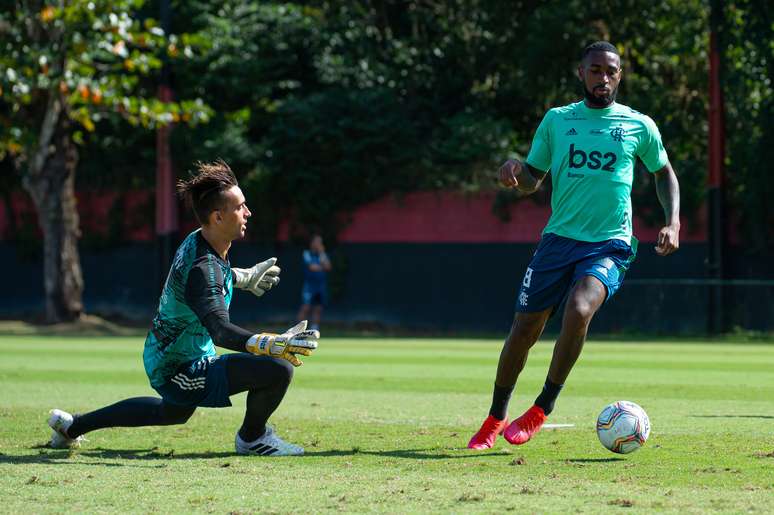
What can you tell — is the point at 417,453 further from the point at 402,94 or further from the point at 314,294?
the point at 402,94

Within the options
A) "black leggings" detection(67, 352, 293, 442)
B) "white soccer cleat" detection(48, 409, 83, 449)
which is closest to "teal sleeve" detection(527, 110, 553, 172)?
"black leggings" detection(67, 352, 293, 442)

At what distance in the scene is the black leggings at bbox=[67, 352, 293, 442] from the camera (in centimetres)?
730

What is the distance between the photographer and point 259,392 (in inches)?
293

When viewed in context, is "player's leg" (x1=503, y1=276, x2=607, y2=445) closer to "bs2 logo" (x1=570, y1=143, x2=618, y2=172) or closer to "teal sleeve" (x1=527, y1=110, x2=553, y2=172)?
"bs2 logo" (x1=570, y1=143, x2=618, y2=172)

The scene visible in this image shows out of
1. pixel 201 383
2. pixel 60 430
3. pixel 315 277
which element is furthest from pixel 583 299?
pixel 315 277

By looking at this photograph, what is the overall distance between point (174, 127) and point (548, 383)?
22.0m

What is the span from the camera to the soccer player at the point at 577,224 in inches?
302

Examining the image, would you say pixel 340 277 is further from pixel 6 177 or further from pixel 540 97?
pixel 6 177

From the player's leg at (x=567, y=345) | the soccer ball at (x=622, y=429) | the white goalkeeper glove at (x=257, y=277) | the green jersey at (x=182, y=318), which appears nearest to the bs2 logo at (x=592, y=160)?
the player's leg at (x=567, y=345)

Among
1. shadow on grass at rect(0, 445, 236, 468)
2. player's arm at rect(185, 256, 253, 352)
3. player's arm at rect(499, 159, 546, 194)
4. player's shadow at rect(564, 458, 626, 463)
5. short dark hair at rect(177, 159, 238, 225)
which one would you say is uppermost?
player's arm at rect(499, 159, 546, 194)

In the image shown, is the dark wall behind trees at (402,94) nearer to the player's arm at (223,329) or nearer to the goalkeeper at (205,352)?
the goalkeeper at (205,352)

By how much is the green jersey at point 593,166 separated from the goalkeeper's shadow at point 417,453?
54.5 inches

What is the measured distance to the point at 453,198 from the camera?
2762 cm

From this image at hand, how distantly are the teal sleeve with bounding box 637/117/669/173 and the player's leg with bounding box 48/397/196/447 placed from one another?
3.08 m
